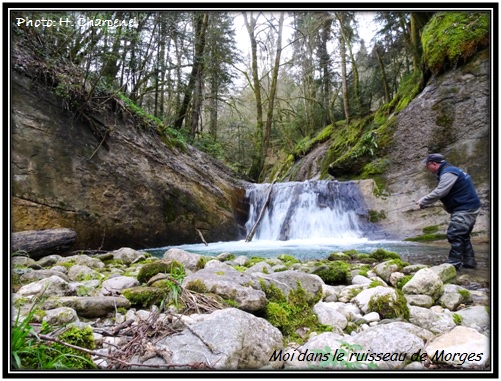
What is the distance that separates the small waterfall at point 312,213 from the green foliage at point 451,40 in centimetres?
490

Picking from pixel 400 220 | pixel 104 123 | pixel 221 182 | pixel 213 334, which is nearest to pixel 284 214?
pixel 221 182

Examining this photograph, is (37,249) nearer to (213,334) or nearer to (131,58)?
(213,334)

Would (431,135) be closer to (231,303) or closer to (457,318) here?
(457,318)

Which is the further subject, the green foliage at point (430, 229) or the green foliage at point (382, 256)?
the green foliage at point (430, 229)

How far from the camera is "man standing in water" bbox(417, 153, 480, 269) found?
407cm

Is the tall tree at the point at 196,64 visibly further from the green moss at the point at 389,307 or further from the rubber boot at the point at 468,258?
the green moss at the point at 389,307

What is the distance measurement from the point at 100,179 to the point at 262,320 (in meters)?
5.92

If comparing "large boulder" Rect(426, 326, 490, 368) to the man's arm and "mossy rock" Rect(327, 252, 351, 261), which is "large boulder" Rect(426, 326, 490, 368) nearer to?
the man's arm

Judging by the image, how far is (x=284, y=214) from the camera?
10.1m

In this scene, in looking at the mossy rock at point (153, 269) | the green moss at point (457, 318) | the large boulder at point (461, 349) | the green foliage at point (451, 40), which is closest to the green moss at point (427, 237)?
the green foliage at point (451, 40)

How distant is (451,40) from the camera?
9.07 m

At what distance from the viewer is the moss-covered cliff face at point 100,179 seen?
5.45 meters

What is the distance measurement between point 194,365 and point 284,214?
903 centimetres

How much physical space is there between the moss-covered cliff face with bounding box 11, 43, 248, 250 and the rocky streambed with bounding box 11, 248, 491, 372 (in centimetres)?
287
